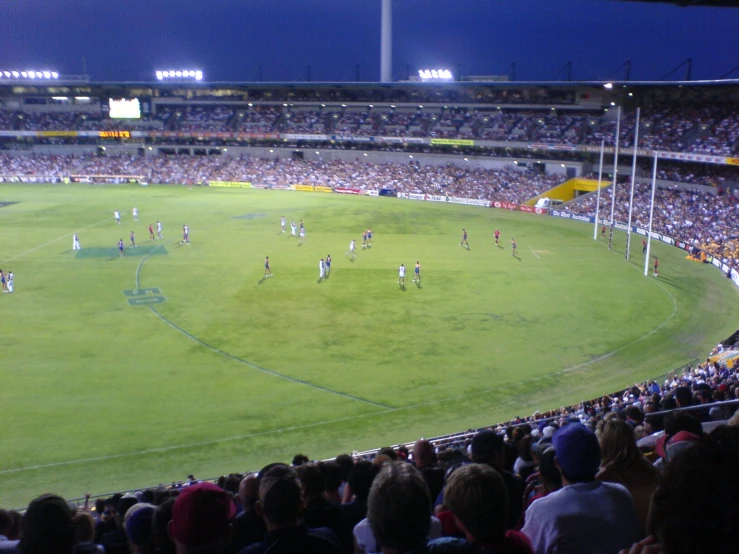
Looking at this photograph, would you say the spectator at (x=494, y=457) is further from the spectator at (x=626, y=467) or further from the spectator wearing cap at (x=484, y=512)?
the spectator wearing cap at (x=484, y=512)

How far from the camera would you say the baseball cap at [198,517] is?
11.9 feet

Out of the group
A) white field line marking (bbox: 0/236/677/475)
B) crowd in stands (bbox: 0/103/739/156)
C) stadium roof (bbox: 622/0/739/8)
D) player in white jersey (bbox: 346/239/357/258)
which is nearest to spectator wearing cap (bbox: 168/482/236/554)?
stadium roof (bbox: 622/0/739/8)

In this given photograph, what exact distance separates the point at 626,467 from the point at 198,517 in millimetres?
3320

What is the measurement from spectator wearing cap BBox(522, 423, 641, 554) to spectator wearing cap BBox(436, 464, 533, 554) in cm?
60

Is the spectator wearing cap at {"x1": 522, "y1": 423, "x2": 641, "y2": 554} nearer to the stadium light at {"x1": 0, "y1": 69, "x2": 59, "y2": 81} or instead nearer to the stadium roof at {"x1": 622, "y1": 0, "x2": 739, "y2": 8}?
the stadium roof at {"x1": 622, "y1": 0, "x2": 739, "y2": 8}

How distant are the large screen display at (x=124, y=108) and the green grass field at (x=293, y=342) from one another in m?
53.4

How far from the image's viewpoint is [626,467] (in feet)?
16.7

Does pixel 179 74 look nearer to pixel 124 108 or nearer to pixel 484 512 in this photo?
pixel 124 108

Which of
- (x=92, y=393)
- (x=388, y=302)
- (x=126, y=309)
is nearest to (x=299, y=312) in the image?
(x=388, y=302)

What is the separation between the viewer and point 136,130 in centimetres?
9844

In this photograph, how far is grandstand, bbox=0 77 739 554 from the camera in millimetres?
9047

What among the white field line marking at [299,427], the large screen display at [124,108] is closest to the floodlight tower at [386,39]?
the large screen display at [124,108]

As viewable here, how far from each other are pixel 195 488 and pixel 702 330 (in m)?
30.4

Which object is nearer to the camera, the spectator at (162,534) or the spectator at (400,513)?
the spectator at (400,513)
